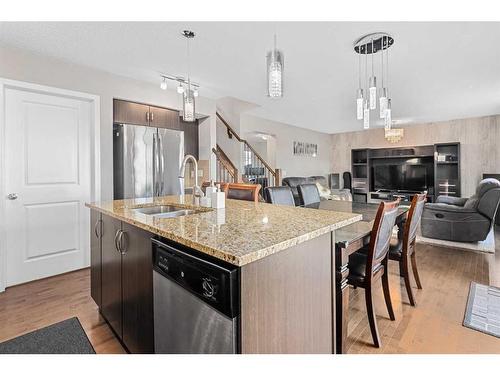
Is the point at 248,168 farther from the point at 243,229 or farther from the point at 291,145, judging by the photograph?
the point at 243,229

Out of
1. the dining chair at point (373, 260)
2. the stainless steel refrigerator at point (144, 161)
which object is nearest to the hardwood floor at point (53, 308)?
the stainless steel refrigerator at point (144, 161)

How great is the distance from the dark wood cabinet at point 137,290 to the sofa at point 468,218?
4.35 metres

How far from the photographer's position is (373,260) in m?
1.76

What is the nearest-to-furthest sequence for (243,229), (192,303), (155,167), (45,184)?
(192,303)
(243,229)
(45,184)
(155,167)

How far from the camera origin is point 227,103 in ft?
16.8

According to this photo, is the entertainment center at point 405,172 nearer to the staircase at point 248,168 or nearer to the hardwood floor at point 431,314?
the staircase at point 248,168

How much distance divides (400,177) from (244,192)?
6536mm

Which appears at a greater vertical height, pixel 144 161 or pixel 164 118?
pixel 164 118

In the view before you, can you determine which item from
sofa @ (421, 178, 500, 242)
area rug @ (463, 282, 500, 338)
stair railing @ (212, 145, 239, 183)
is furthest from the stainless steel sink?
sofa @ (421, 178, 500, 242)

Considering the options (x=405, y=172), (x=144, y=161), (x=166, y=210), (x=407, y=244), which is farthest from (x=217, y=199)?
(x=405, y=172)

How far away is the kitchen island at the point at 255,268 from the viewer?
0.94 metres
